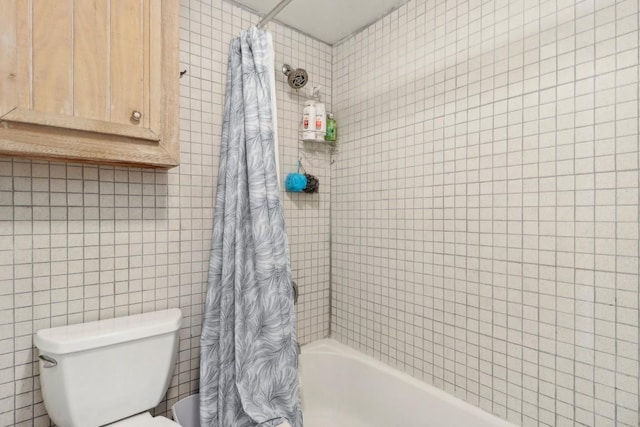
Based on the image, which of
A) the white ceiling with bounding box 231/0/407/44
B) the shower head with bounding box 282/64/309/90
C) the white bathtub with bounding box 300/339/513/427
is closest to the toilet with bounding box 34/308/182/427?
the white bathtub with bounding box 300/339/513/427

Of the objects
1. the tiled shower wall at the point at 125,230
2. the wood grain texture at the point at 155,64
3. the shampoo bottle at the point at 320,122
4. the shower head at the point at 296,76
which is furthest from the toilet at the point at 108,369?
the shower head at the point at 296,76

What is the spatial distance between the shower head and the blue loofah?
0.49 meters

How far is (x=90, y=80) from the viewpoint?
39.3 inches

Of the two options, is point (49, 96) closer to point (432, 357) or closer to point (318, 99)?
point (318, 99)

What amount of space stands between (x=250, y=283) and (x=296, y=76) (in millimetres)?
1137

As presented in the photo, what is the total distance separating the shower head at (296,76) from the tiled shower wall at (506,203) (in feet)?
1.12

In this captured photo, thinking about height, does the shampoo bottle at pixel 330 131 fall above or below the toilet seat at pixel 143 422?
above

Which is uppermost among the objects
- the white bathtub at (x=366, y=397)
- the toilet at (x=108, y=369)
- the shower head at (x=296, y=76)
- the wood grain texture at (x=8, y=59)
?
the shower head at (x=296, y=76)

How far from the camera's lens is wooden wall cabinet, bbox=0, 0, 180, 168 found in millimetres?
896

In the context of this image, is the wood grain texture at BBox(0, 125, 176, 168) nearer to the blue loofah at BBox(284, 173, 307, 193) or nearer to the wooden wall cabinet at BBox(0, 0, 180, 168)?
the wooden wall cabinet at BBox(0, 0, 180, 168)

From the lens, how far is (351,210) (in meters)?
1.91

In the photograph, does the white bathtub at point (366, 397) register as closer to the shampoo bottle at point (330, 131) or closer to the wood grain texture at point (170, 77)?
the shampoo bottle at point (330, 131)

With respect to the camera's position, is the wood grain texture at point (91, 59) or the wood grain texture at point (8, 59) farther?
the wood grain texture at point (91, 59)

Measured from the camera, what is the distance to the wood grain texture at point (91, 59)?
0.98 meters
